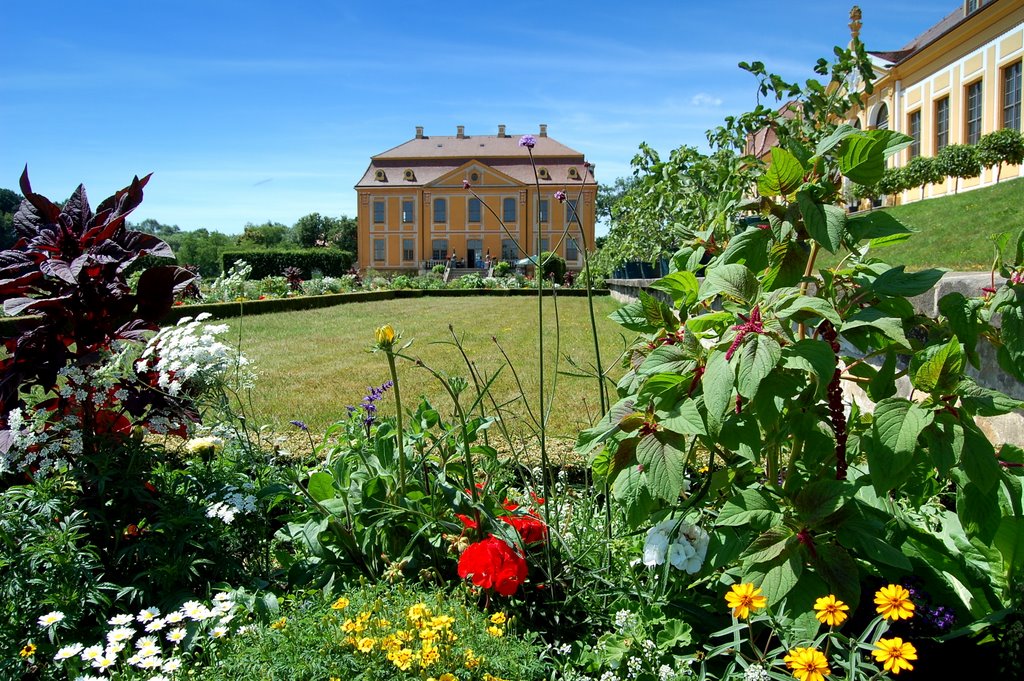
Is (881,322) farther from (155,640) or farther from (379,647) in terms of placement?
(155,640)

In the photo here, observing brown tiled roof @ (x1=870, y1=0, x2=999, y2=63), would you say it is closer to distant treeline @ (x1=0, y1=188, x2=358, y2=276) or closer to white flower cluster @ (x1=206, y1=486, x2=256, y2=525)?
white flower cluster @ (x1=206, y1=486, x2=256, y2=525)

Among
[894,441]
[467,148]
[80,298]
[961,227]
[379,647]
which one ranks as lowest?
[379,647]

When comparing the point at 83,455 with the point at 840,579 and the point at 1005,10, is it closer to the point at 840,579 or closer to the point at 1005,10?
the point at 840,579

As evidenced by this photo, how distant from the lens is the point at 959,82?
19.9 metres

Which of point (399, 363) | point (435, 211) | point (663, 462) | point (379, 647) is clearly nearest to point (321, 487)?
point (379, 647)

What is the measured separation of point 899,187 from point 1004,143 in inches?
120

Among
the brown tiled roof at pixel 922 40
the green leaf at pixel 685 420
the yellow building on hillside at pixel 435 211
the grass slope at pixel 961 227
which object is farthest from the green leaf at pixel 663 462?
the yellow building on hillside at pixel 435 211

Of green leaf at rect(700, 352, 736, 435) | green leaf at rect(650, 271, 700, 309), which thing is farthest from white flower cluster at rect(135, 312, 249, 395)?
green leaf at rect(700, 352, 736, 435)

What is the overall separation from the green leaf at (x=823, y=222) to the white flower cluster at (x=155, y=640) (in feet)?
4.40

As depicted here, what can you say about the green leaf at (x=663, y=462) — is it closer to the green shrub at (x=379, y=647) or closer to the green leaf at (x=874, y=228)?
the green shrub at (x=379, y=647)

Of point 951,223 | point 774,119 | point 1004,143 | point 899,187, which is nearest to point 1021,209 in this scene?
point 951,223

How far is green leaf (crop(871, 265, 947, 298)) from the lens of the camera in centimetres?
120

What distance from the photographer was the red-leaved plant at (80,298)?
6.01ft

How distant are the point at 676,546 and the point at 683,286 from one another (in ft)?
1.75
